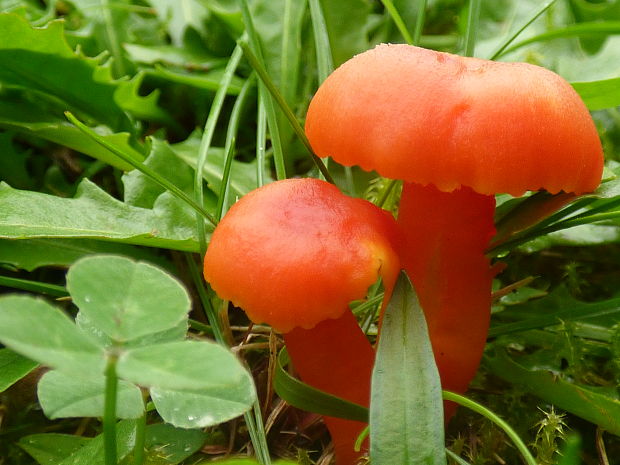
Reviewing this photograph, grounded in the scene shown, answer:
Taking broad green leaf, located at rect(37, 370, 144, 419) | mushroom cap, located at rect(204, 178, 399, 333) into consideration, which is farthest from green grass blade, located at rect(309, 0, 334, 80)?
broad green leaf, located at rect(37, 370, 144, 419)

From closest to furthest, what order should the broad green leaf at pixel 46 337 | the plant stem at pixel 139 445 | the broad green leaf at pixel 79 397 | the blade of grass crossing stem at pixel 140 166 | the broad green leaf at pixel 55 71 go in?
the broad green leaf at pixel 46 337, the broad green leaf at pixel 79 397, the plant stem at pixel 139 445, the blade of grass crossing stem at pixel 140 166, the broad green leaf at pixel 55 71

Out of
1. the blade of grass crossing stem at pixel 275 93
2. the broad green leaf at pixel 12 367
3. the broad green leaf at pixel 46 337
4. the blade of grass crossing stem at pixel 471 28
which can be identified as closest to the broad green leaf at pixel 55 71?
the blade of grass crossing stem at pixel 275 93

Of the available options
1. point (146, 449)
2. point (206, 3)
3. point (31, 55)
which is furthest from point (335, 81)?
point (206, 3)

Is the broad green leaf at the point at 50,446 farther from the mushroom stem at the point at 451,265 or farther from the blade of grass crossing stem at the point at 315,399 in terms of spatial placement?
the mushroom stem at the point at 451,265

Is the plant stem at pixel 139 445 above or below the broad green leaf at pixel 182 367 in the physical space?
below

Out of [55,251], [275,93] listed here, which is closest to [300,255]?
[275,93]

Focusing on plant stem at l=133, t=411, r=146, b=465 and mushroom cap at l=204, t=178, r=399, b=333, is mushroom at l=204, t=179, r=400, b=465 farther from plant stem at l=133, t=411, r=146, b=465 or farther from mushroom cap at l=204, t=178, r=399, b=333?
plant stem at l=133, t=411, r=146, b=465
